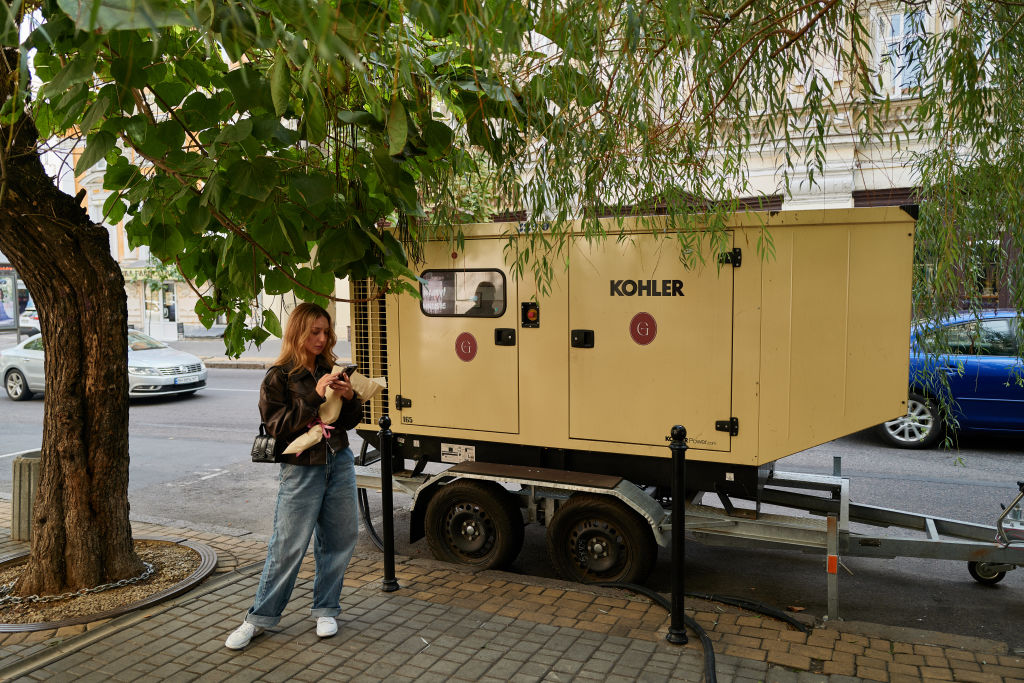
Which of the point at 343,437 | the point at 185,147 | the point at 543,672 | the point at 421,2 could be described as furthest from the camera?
the point at 343,437

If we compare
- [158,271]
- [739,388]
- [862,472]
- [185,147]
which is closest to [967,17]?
[739,388]

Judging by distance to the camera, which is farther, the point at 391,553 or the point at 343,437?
the point at 391,553

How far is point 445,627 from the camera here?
4.99 metres

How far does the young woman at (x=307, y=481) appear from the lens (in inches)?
185

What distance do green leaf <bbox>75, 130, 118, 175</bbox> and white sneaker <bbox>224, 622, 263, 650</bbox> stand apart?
8.83ft

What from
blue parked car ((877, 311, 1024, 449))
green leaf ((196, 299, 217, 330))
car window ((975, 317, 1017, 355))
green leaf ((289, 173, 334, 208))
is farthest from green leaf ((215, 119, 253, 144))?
car window ((975, 317, 1017, 355))

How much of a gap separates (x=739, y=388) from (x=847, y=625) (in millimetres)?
1580

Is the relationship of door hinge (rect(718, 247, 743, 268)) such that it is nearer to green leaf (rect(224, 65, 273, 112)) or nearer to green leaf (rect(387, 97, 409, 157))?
green leaf (rect(387, 97, 409, 157))

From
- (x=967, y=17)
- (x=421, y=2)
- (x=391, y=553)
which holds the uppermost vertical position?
(x=967, y=17)

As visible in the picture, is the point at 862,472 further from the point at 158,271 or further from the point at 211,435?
the point at 158,271

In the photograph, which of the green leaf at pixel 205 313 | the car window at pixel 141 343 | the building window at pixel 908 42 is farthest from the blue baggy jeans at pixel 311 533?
the car window at pixel 141 343

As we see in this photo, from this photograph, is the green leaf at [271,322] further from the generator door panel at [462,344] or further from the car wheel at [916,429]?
the car wheel at [916,429]

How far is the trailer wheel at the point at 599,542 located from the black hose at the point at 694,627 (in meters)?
0.14

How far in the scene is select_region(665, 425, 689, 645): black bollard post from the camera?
4.70 m
